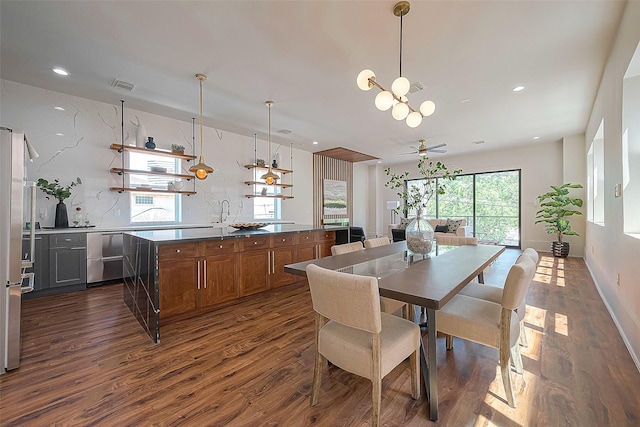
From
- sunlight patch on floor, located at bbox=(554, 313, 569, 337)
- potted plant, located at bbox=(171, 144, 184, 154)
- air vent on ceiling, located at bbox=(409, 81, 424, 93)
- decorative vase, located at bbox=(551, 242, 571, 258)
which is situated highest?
air vent on ceiling, located at bbox=(409, 81, 424, 93)

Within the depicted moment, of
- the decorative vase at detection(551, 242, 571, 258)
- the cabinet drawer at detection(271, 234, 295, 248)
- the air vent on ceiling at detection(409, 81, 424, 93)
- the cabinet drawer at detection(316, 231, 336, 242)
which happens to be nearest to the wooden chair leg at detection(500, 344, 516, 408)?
the cabinet drawer at detection(271, 234, 295, 248)

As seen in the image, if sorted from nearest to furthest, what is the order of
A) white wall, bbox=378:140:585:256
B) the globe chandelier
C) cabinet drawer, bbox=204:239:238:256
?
the globe chandelier < cabinet drawer, bbox=204:239:238:256 < white wall, bbox=378:140:585:256

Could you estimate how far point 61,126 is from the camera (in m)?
3.88

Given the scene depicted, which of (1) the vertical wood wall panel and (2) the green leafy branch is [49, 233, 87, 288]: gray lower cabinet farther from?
(1) the vertical wood wall panel

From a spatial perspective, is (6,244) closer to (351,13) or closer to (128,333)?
(128,333)

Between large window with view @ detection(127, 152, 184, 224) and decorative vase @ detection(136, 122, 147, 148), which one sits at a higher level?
decorative vase @ detection(136, 122, 147, 148)

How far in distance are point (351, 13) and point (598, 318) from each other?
12.6ft

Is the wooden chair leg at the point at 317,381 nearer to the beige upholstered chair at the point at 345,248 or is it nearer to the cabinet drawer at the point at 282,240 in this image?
the beige upholstered chair at the point at 345,248

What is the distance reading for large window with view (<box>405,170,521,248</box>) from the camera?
24.2 feet

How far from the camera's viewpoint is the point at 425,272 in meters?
1.72

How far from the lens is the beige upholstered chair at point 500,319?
1.47m

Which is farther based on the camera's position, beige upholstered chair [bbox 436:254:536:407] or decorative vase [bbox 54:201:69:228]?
decorative vase [bbox 54:201:69:228]

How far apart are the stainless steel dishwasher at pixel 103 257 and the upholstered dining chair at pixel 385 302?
3733 mm

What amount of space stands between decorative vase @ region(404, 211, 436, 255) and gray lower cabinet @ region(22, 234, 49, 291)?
15.0 feet
